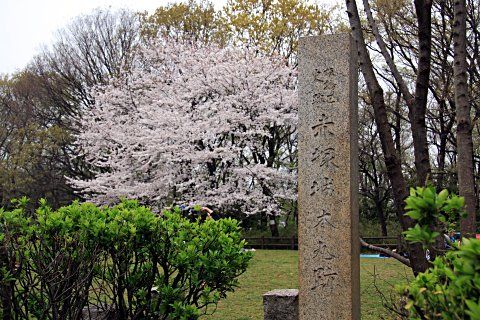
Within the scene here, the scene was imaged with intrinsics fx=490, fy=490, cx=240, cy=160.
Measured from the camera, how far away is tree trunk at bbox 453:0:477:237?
141 inches

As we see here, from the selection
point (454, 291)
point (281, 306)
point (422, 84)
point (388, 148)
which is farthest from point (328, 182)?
point (454, 291)

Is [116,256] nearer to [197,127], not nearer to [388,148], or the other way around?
[388,148]

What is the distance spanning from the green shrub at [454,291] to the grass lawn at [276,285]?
2.44 m

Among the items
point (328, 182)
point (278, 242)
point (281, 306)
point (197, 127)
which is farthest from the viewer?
point (278, 242)

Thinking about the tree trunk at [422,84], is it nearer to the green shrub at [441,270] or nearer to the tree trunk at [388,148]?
the tree trunk at [388,148]

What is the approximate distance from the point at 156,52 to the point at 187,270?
57.8 ft

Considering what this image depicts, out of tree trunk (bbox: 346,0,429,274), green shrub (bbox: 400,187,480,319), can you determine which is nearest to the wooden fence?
tree trunk (bbox: 346,0,429,274)

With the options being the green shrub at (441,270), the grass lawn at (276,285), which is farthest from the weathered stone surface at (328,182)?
the green shrub at (441,270)

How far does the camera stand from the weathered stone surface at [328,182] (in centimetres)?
421

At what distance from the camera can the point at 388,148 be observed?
13.2 feet

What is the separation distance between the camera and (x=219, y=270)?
437 centimetres

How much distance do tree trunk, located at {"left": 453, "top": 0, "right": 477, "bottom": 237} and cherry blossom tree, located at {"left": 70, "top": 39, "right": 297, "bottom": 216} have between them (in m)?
13.6

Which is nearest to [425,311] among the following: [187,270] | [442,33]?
[187,270]

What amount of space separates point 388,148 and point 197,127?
13695 millimetres
